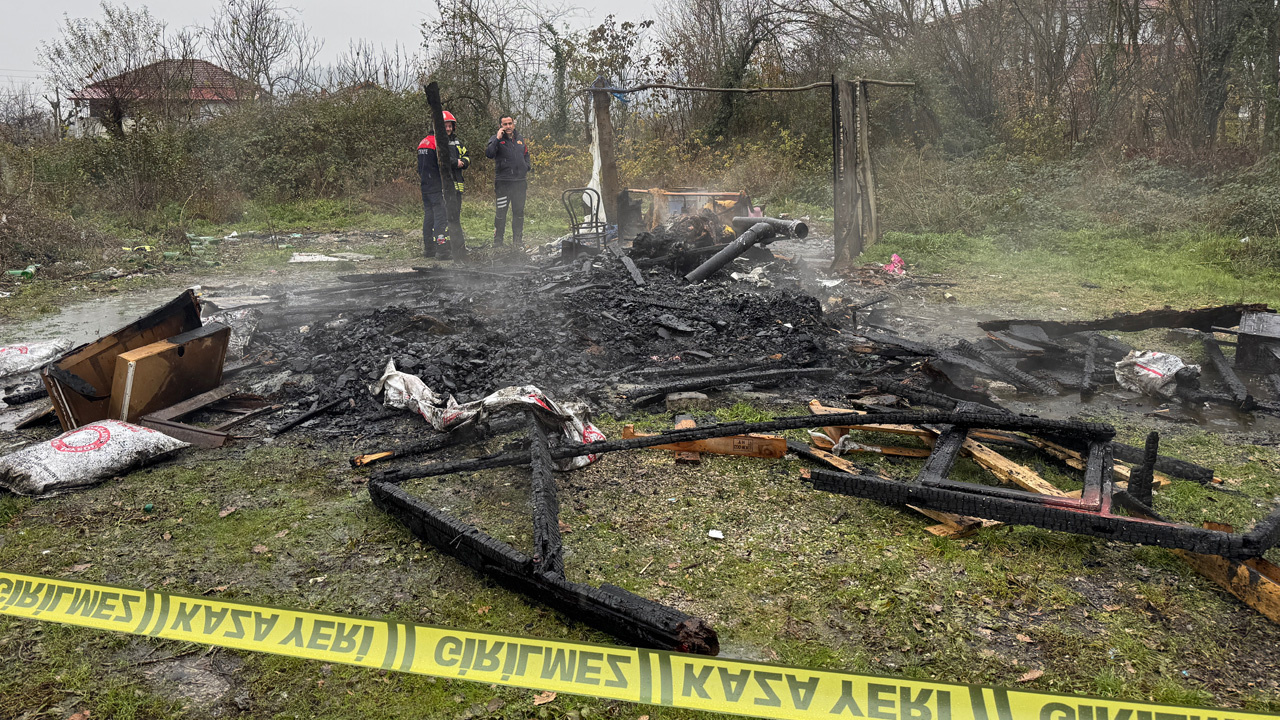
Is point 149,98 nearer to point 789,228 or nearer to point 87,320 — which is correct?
point 87,320

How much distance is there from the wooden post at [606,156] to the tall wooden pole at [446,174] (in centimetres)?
274

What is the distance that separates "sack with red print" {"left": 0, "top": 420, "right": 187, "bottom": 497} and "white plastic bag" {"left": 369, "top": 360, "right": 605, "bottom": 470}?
1.47m

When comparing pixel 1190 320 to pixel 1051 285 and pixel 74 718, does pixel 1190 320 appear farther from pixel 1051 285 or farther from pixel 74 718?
pixel 74 718

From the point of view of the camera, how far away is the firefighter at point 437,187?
1195cm

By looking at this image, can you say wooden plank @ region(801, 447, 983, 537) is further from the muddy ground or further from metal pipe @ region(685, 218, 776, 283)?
metal pipe @ region(685, 218, 776, 283)

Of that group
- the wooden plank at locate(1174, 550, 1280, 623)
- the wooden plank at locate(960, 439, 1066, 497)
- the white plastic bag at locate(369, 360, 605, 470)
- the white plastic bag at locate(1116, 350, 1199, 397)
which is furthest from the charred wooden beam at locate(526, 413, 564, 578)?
the white plastic bag at locate(1116, 350, 1199, 397)

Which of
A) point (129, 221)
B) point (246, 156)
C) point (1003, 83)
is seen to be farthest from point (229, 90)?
point (1003, 83)

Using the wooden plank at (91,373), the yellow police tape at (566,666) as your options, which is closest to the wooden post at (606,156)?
the wooden plank at (91,373)

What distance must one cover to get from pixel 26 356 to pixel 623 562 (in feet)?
22.6

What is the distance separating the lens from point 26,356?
6770 mm

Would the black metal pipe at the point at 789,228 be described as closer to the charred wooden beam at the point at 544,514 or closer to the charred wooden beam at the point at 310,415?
the charred wooden beam at the point at 310,415

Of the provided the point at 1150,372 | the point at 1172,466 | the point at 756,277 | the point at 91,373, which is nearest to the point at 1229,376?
the point at 1150,372

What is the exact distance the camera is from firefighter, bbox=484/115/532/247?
12.5 meters

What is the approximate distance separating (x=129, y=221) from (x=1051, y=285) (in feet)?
58.9
